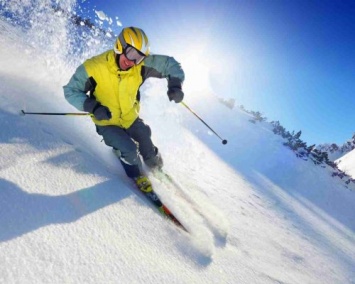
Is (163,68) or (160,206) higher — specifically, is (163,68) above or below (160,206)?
above

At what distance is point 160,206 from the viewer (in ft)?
13.1

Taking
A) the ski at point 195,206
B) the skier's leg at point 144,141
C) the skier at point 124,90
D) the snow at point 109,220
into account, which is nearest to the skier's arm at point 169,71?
the skier at point 124,90

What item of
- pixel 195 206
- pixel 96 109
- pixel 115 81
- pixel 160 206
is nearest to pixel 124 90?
pixel 115 81

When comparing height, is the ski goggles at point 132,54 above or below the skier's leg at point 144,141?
above

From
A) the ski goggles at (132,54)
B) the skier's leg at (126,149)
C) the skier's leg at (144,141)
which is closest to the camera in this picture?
the ski goggles at (132,54)

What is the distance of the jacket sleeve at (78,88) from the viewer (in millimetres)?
4285

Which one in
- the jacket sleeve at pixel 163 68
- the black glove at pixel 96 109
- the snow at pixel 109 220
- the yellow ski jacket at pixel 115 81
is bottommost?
the snow at pixel 109 220

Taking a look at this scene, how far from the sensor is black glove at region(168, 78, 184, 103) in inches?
195

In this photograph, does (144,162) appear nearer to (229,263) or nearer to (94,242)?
(229,263)

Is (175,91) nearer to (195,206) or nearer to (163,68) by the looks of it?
(163,68)

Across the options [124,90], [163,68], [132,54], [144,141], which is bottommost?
[144,141]

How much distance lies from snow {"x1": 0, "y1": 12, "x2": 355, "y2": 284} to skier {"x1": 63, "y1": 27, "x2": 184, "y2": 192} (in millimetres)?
334

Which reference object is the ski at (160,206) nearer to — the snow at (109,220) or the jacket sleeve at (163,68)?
the snow at (109,220)

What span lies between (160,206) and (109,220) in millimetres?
1207
